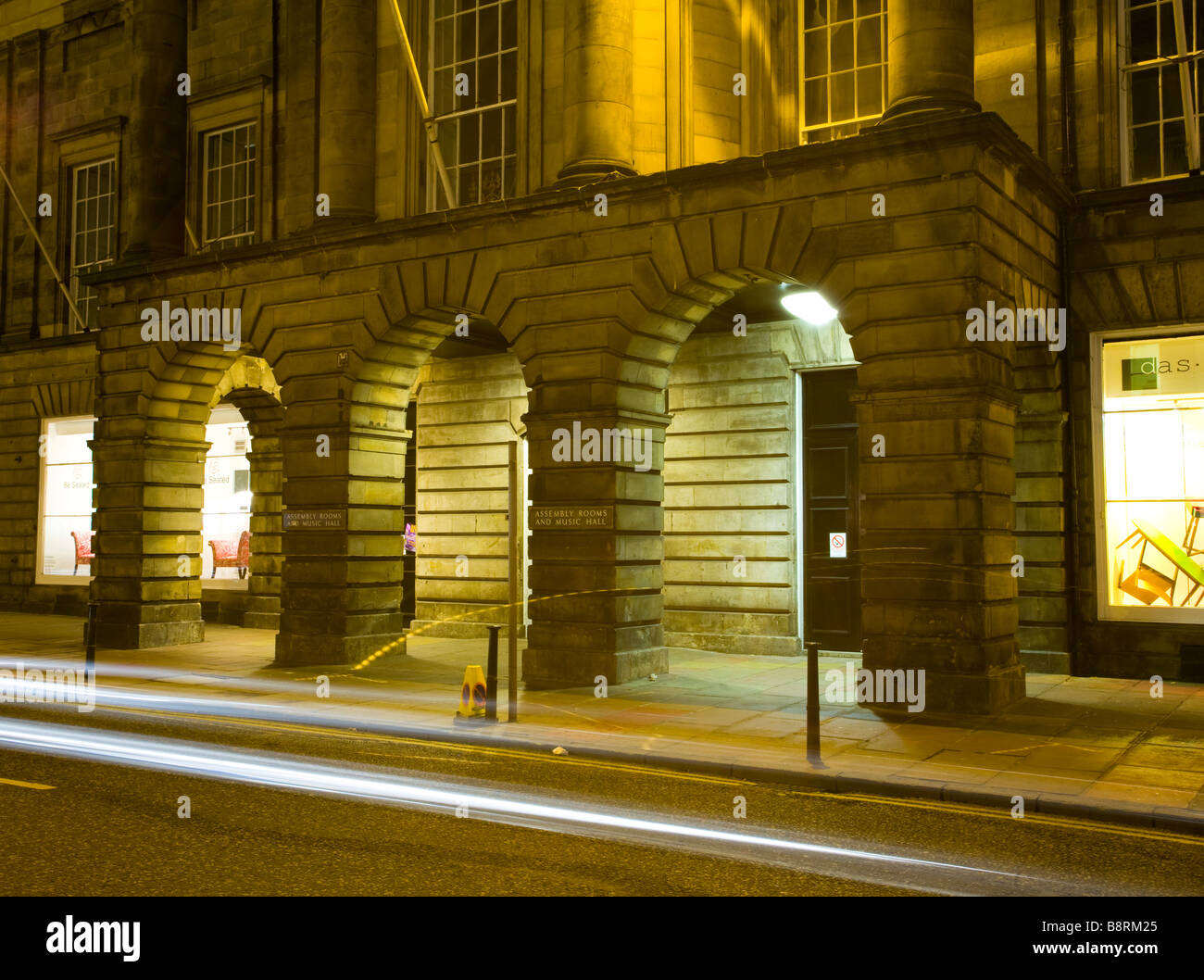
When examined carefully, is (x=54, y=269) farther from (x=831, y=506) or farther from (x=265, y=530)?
(x=831, y=506)

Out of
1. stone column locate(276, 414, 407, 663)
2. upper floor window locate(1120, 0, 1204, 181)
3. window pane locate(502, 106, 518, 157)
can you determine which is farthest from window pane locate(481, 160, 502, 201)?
upper floor window locate(1120, 0, 1204, 181)

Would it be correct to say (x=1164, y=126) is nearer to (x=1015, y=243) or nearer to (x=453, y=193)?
(x=1015, y=243)

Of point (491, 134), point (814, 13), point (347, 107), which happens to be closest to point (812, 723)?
point (814, 13)

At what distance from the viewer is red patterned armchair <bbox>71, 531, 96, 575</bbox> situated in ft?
85.1

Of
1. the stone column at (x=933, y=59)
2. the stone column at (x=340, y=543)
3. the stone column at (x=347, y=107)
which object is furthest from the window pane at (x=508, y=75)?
the stone column at (x=933, y=59)

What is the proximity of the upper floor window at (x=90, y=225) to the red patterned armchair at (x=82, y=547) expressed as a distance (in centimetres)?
493

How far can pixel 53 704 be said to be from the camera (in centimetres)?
1287

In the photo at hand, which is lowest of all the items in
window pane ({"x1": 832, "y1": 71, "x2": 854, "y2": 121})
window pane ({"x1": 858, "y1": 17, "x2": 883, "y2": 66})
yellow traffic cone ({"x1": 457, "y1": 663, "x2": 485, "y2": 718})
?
yellow traffic cone ({"x1": 457, "y1": 663, "x2": 485, "y2": 718})

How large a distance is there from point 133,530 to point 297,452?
15.4 feet

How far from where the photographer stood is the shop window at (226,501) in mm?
23484

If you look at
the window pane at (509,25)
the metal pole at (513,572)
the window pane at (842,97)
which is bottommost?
the metal pole at (513,572)

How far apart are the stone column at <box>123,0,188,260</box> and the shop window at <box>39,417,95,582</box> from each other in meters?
6.85

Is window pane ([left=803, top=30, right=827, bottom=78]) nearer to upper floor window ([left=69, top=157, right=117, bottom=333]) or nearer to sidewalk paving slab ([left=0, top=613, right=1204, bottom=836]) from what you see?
sidewalk paving slab ([left=0, top=613, right=1204, bottom=836])

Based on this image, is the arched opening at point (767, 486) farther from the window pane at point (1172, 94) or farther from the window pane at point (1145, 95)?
the window pane at point (1172, 94)
